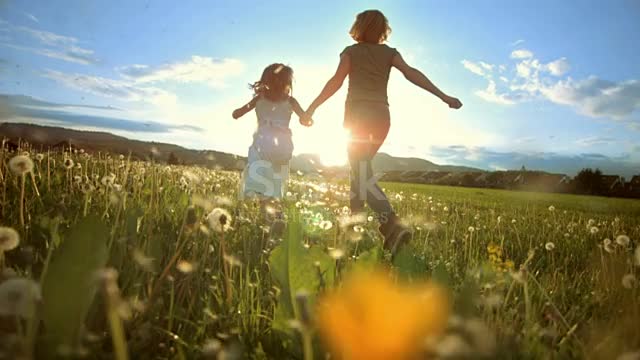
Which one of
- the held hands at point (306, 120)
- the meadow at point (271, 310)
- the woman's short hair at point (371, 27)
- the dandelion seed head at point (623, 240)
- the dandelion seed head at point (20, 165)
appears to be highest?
the woman's short hair at point (371, 27)

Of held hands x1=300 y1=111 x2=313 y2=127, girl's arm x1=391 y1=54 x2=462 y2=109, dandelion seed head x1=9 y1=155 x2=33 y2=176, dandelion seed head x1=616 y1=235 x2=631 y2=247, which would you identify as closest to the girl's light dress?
held hands x1=300 y1=111 x2=313 y2=127

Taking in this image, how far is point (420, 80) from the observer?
604cm

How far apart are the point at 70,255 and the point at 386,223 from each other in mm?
4291

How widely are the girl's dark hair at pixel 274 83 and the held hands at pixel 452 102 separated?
10.6 ft

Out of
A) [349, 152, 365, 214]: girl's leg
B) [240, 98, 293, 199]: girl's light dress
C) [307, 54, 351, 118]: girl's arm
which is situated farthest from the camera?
[240, 98, 293, 199]: girl's light dress

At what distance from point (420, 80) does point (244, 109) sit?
305 cm

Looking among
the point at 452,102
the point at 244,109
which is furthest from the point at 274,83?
the point at 452,102

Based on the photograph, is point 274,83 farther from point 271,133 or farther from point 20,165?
point 20,165

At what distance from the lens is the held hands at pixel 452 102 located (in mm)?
5574

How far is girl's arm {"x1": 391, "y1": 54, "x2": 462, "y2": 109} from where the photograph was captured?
18.5 ft

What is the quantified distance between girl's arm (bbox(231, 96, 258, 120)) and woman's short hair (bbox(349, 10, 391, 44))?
7.59ft

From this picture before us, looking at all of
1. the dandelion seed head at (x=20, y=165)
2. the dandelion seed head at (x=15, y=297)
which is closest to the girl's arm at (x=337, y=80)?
the dandelion seed head at (x=20, y=165)

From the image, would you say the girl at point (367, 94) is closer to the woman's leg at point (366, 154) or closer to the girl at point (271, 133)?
the woman's leg at point (366, 154)

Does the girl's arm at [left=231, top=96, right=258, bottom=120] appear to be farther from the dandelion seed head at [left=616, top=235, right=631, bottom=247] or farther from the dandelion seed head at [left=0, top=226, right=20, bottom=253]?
the dandelion seed head at [left=0, top=226, right=20, bottom=253]
